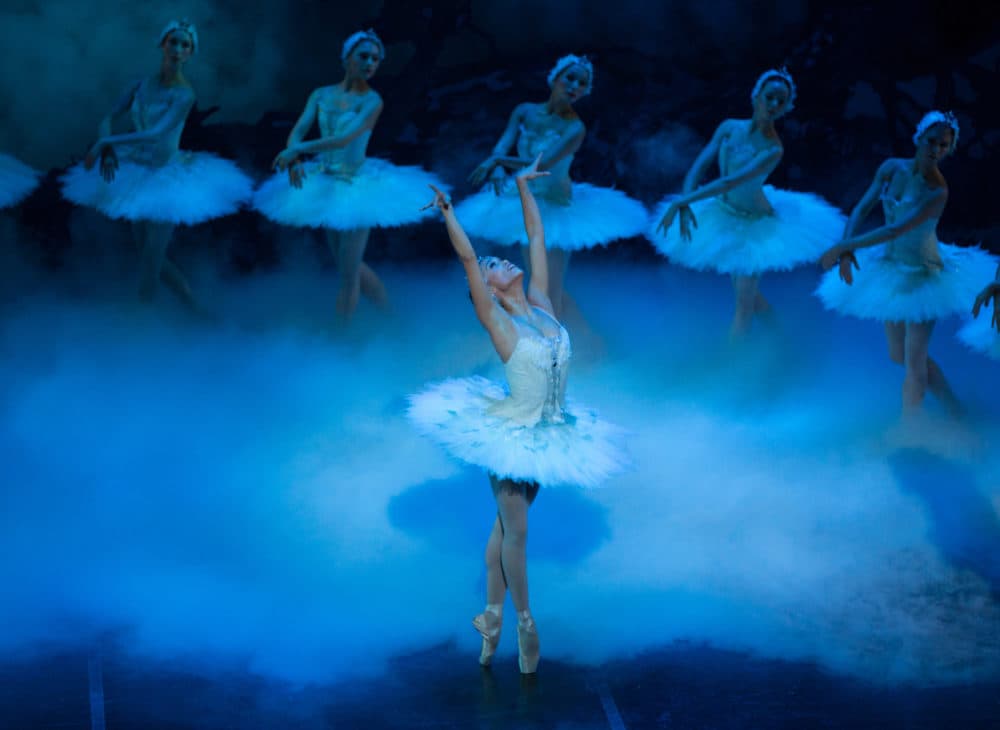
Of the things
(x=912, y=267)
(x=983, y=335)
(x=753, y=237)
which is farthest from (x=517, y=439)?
(x=753, y=237)

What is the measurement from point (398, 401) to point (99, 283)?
2.12 meters

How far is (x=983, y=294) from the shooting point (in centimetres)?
590

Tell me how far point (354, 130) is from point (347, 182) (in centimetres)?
28

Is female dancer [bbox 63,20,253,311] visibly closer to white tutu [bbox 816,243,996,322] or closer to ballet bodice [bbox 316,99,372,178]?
ballet bodice [bbox 316,99,372,178]

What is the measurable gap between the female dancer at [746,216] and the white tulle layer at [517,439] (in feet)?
8.06

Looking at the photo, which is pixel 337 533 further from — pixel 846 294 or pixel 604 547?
pixel 846 294

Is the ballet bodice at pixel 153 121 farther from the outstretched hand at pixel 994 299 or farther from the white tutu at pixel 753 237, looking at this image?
the outstretched hand at pixel 994 299

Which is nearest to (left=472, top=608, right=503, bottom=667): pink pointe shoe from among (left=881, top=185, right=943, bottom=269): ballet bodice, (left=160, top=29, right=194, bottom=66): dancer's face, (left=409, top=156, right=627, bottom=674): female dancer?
(left=409, top=156, right=627, bottom=674): female dancer

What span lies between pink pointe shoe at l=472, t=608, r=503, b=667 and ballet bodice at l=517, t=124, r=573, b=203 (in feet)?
10.4

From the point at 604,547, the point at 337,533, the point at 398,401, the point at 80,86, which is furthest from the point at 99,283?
the point at 604,547

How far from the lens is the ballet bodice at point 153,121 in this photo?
7207mm

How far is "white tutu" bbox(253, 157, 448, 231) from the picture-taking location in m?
7.13

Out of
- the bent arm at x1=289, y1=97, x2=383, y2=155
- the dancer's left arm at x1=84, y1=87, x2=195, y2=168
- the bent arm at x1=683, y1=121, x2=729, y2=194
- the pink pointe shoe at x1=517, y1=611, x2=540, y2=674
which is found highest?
the dancer's left arm at x1=84, y1=87, x2=195, y2=168

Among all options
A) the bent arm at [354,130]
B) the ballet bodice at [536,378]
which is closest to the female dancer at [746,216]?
the bent arm at [354,130]
